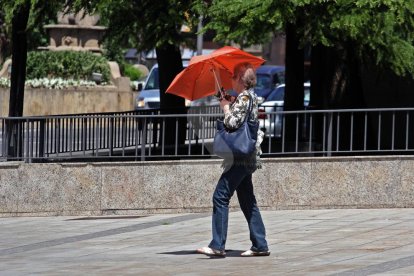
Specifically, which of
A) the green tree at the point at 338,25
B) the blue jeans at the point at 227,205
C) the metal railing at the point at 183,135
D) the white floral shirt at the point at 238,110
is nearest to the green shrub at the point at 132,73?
the green tree at the point at 338,25

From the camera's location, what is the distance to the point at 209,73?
12016 millimetres

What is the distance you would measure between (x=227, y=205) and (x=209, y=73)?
4.68 ft

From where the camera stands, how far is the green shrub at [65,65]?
40312 millimetres

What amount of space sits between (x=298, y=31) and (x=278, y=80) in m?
23.3

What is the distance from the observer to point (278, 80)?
4016 cm

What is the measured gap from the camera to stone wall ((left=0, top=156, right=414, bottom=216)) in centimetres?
1520

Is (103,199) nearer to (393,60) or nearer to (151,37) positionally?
(151,37)

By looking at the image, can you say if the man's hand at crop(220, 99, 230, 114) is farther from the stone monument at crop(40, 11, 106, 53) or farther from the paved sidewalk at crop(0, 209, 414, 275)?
the stone monument at crop(40, 11, 106, 53)

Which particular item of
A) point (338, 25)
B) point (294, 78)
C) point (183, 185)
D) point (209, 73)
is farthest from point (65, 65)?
point (209, 73)

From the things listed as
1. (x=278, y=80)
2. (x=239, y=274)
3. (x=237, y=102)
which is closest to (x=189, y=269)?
(x=239, y=274)

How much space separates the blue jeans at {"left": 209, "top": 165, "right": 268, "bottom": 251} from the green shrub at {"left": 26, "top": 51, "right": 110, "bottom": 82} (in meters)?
29.2

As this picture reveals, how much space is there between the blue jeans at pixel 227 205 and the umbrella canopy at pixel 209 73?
0.93 m

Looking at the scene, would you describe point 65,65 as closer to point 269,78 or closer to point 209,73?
point 269,78

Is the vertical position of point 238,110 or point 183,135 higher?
point 238,110
